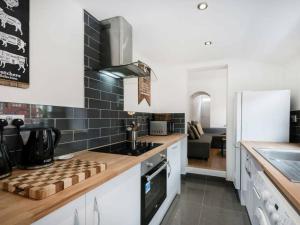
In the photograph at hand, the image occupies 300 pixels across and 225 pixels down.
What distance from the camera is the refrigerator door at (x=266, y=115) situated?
2215 millimetres

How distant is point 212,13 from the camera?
1569mm

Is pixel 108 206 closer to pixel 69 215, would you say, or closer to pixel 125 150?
pixel 69 215

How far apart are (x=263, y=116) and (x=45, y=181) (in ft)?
8.28

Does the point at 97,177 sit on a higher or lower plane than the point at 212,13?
lower

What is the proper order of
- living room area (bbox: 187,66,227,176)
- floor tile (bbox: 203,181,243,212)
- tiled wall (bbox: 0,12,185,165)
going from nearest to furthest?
1. tiled wall (bbox: 0,12,185,165)
2. floor tile (bbox: 203,181,243,212)
3. living room area (bbox: 187,66,227,176)

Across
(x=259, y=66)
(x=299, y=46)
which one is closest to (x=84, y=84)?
(x=299, y=46)

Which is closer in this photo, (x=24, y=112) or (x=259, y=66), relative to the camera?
(x=24, y=112)

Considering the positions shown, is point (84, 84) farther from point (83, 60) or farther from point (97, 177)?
point (97, 177)

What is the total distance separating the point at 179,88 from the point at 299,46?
1.79 metres

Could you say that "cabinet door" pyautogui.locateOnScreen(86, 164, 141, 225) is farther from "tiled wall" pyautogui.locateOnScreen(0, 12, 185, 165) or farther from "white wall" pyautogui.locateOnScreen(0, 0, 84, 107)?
"white wall" pyautogui.locateOnScreen(0, 0, 84, 107)

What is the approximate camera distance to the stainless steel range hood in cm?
164

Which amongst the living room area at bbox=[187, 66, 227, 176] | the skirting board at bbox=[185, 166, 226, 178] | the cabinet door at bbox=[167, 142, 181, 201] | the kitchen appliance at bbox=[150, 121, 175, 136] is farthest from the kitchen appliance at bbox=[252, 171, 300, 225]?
the living room area at bbox=[187, 66, 227, 176]

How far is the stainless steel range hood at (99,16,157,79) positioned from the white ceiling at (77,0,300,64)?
8 centimetres

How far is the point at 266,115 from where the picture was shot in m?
2.25
